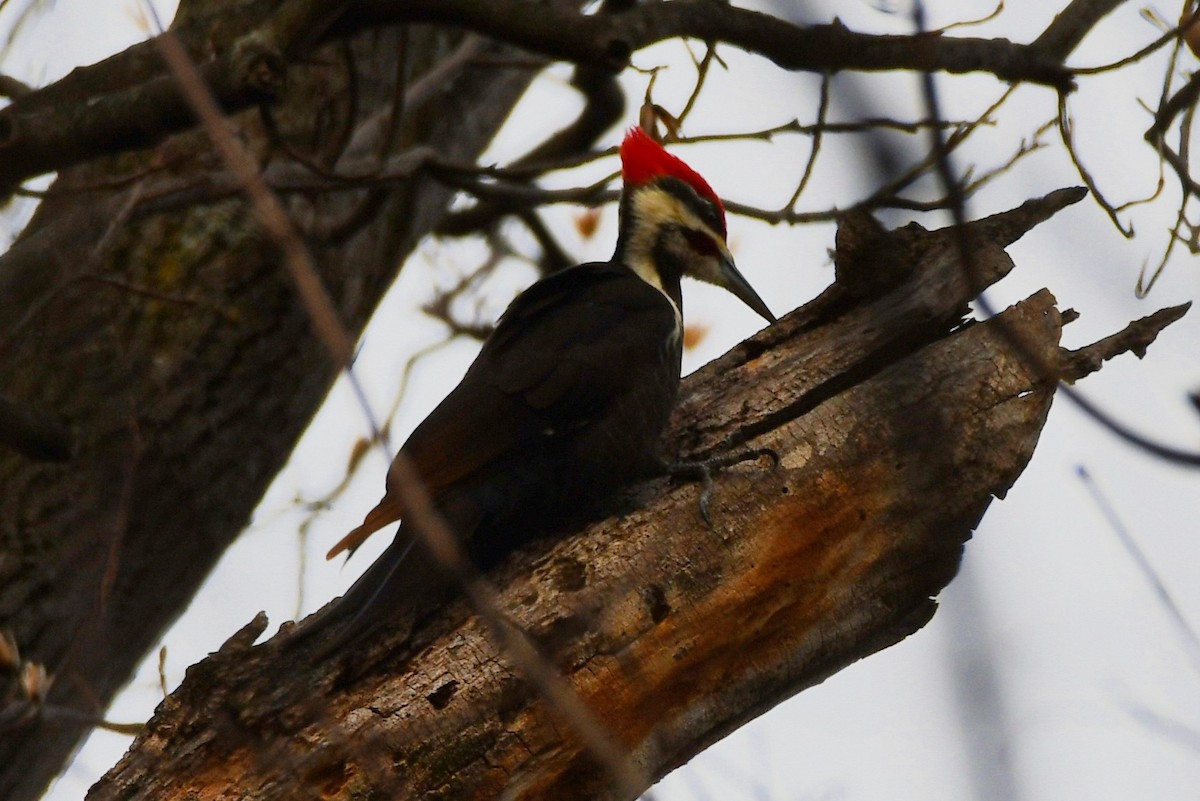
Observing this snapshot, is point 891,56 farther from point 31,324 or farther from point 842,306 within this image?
point 31,324

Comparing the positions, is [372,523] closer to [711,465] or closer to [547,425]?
[547,425]

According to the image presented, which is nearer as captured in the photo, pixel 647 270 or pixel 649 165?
pixel 647 270

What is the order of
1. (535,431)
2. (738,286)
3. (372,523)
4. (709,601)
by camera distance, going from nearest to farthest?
(709,601)
(372,523)
(535,431)
(738,286)

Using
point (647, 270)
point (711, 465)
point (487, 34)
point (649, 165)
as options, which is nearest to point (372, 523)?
point (711, 465)

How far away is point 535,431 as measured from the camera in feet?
11.1

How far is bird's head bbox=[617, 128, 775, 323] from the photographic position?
438 centimetres

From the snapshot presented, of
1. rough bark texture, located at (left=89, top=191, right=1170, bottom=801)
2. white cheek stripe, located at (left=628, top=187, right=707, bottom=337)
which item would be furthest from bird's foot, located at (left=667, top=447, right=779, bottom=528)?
white cheek stripe, located at (left=628, top=187, right=707, bottom=337)

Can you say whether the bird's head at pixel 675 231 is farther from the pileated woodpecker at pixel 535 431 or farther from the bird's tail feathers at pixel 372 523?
the bird's tail feathers at pixel 372 523

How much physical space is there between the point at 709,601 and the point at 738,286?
5.56 ft

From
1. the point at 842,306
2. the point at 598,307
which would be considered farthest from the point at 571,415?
the point at 842,306

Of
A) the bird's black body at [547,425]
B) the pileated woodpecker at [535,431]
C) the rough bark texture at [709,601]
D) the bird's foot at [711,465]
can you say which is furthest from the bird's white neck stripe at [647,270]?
the bird's foot at [711,465]

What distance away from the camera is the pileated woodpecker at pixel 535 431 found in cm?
306

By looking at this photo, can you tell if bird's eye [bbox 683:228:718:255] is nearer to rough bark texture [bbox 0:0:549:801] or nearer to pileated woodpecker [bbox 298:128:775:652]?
pileated woodpecker [bbox 298:128:775:652]

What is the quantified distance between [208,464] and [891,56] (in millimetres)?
2284
